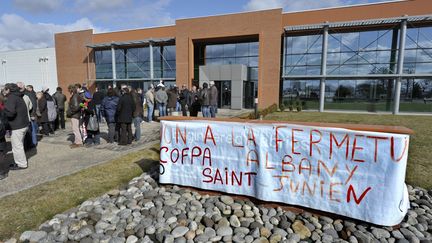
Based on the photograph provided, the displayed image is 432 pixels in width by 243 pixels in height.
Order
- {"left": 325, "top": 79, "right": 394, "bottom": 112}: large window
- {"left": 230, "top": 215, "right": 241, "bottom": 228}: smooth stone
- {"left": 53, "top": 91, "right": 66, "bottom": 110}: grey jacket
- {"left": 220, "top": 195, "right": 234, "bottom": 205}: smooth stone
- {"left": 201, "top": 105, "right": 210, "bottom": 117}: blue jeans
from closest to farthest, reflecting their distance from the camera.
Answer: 1. {"left": 230, "top": 215, "right": 241, "bottom": 228}: smooth stone
2. {"left": 220, "top": 195, "right": 234, "bottom": 205}: smooth stone
3. {"left": 53, "top": 91, "right": 66, "bottom": 110}: grey jacket
4. {"left": 201, "top": 105, "right": 210, "bottom": 117}: blue jeans
5. {"left": 325, "top": 79, "right": 394, "bottom": 112}: large window

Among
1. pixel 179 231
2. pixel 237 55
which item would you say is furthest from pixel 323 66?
pixel 179 231

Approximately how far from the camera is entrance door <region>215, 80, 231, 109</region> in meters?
22.6

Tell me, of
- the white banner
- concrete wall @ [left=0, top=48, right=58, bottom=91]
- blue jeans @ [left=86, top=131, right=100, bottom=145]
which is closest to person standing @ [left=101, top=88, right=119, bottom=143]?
blue jeans @ [left=86, top=131, right=100, bottom=145]

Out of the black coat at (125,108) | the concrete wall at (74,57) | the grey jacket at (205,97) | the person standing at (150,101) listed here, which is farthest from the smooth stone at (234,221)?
the concrete wall at (74,57)

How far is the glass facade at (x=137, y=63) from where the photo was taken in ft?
86.0

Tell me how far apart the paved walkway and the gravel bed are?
5.88 ft

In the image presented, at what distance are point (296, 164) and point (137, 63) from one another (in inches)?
1049

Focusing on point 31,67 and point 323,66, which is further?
point 31,67

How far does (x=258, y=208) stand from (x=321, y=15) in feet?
68.9

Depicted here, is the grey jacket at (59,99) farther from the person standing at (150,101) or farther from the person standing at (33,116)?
the person standing at (150,101)

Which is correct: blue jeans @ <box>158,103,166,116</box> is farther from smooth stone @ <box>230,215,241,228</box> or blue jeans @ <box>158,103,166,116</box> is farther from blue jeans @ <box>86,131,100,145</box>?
smooth stone @ <box>230,215,241,228</box>

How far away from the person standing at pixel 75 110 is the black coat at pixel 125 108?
44.9 inches

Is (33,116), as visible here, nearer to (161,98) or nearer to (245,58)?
(161,98)

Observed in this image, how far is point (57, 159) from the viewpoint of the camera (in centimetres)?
651
